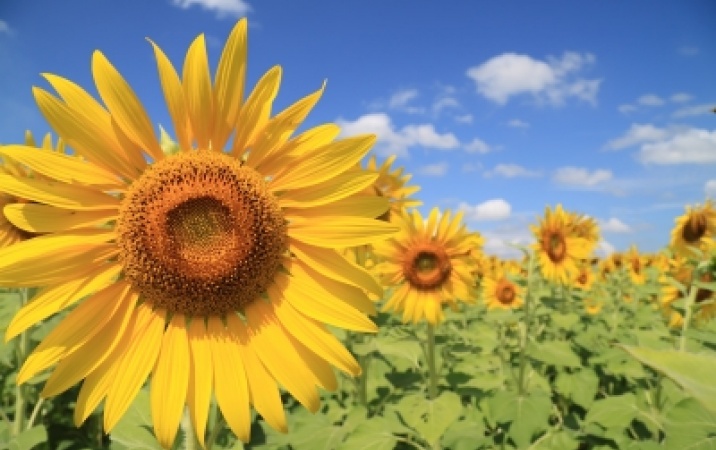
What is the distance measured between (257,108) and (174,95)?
0.30m

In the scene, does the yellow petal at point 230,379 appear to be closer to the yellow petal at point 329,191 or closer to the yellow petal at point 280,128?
the yellow petal at point 329,191

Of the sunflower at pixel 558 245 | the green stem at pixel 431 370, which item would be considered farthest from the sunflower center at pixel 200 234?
the sunflower at pixel 558 245

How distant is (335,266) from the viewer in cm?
227

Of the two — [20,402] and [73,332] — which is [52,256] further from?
[20,402]

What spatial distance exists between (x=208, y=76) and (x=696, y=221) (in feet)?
29.5

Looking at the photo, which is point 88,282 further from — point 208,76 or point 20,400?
point 20,400

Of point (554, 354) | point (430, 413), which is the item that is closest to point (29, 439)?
point (430, 413)

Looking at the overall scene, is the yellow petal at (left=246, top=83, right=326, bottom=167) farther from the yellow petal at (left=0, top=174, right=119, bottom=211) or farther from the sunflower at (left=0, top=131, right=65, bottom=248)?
the sunflower at (left=0, top=131, right=65, bottom=248)

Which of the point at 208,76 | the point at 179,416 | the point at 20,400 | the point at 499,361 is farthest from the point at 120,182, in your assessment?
the point at 499,361

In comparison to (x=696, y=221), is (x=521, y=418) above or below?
below

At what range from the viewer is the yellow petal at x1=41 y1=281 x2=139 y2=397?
2.00 meters

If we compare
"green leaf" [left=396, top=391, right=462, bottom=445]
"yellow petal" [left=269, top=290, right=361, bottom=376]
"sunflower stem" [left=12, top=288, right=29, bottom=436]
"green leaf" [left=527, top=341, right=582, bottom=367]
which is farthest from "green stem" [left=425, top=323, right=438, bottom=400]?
"sunflower stem" [left=12, top=288, right=29, bottom=436]

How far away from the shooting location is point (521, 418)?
4430 millimetres

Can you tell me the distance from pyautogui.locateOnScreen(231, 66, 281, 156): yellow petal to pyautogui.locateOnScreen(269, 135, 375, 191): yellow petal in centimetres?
19
